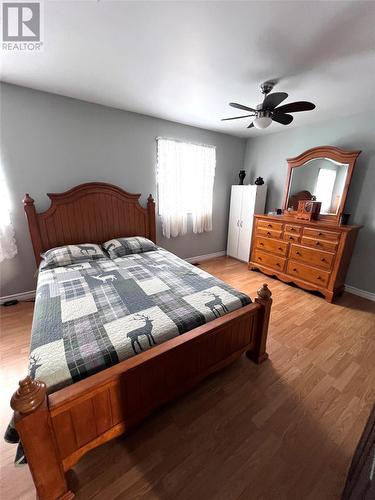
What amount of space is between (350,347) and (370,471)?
1562mm

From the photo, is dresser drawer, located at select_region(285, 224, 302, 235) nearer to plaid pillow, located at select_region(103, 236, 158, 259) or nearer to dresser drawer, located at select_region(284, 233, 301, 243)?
dresser drawer, located at select_region(284, 233, 301, 243)

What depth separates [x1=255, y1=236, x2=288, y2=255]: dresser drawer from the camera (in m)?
3.17

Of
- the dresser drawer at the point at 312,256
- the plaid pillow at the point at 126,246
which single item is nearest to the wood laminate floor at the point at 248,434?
the dresser drawer at the point at 312,256

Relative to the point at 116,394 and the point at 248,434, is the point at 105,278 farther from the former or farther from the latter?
the point at 248,434

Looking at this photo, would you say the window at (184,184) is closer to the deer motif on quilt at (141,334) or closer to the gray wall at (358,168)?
the gray wall at (358,168)

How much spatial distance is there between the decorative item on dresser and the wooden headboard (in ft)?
6.41

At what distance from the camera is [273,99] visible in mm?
1748

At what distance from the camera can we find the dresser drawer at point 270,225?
3.17 metres

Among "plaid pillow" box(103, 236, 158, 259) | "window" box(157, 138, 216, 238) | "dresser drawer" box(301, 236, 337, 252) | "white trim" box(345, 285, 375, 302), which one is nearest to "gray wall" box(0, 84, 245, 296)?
"window" box(157, 138, 216, 238)

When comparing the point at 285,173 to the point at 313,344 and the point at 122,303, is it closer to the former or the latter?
the point at 313,344

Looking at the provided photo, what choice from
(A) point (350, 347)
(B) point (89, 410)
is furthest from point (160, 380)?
(A) point (350, 347)

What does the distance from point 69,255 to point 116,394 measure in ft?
5.53

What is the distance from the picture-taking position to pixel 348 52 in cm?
150

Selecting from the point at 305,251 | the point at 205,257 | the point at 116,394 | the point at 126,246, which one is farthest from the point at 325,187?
the point at 116,394
